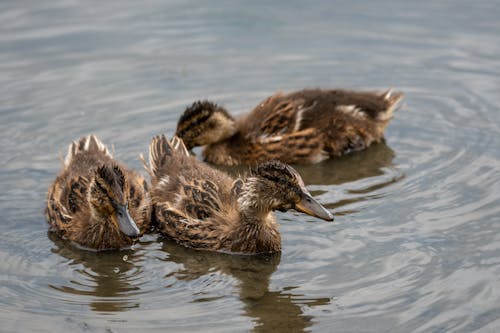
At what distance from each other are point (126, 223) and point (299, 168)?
109 inches

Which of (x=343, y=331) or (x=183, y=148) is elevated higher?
(x=183, y=148)

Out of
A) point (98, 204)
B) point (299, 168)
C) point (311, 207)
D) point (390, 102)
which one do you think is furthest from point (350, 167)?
point (98, 204)

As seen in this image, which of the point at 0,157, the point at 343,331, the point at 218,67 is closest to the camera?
the point at 343,331

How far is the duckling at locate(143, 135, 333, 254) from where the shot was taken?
26.2 ft

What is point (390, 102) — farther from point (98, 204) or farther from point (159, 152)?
point (98, 204)

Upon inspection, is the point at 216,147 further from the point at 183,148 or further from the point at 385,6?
the point at 385,6

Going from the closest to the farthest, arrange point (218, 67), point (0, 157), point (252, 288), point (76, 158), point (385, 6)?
1. point (252, 288)
2. point (76, 158)
3. point (0, 157)
4. point (218, 67)
5. point (385, 6)

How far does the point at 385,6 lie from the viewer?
1397cm

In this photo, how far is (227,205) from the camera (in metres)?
8.45

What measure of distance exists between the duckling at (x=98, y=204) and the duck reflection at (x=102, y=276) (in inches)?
4.2

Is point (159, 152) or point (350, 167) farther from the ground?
point (159, 152)

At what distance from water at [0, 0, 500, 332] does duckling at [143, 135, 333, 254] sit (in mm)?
176

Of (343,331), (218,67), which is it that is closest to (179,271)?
(343,331)

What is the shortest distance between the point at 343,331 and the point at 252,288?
1.03 meters
